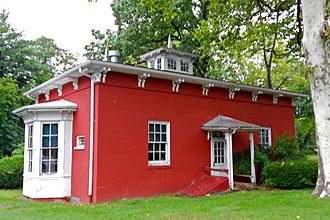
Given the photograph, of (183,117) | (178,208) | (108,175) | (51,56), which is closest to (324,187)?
(178,208)

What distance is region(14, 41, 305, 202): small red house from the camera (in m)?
10.8

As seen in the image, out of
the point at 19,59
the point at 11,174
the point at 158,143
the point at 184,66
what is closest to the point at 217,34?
the point at 184,66

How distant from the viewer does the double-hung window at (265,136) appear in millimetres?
15859

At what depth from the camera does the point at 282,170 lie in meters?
12.6

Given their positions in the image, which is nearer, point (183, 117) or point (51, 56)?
point (183, 117)

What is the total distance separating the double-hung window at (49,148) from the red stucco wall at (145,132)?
1984 mm

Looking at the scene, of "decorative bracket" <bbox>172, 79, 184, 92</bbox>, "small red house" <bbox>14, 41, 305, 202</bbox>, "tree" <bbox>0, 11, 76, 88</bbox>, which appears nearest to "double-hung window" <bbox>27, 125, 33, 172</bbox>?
"small red house" <bbox>14, 41, 305, 202</bbox>

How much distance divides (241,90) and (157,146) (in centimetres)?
499

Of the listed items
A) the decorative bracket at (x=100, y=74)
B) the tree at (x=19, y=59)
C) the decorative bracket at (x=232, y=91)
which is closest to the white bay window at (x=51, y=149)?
the decorative bracket at (x=100, y=74)

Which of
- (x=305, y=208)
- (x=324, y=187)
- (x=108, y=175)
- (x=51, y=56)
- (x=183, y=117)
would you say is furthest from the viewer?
(x=51, y=56)

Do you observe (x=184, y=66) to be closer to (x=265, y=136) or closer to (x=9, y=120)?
(x=265, y=136)

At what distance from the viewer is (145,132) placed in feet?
38.7

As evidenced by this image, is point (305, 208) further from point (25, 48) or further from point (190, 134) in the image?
point (25, 48)

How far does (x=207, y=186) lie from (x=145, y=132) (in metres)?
2.81
